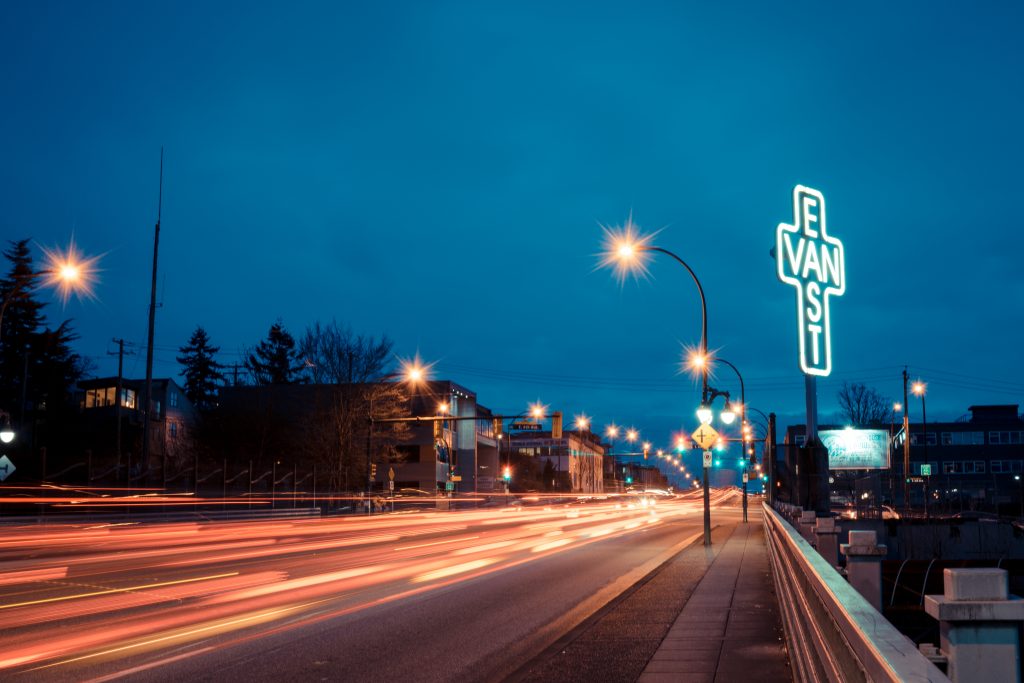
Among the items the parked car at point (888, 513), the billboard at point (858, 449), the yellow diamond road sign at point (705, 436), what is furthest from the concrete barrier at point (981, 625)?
the billboard at point (858, 449)

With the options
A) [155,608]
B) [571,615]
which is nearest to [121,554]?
[155,608]

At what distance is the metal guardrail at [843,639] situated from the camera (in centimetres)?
296

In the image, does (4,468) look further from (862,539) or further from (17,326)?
(17,326)

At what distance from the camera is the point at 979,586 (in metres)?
3.72

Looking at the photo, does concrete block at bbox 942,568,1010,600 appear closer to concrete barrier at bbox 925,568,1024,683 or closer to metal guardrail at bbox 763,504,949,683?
concrete barrier at bbox 925,568,1024,683

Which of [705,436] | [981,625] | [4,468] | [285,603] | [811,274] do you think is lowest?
[285,603]

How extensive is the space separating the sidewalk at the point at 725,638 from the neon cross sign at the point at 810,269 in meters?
22.7

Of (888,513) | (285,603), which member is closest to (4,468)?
(285,603)

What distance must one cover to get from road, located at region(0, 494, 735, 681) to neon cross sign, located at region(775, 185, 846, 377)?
14545 mm

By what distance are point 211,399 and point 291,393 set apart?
1878 inches

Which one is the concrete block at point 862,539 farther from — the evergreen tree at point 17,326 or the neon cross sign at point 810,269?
the evergreen tree at point 17,326

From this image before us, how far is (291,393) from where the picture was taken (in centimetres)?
8156

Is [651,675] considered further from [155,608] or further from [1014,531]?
[1014,531]

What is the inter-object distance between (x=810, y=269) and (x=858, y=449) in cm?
3246
